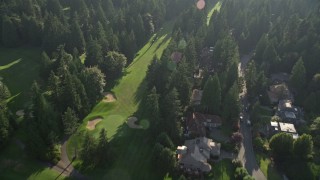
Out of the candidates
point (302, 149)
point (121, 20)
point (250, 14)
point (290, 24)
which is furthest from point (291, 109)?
point (121, 20)

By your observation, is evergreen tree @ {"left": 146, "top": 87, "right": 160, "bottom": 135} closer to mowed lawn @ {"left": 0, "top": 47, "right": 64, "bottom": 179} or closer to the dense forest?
the dense forest

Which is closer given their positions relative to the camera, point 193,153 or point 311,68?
point 193,153

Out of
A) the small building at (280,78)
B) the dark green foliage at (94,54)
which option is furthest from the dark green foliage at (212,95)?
the dark green foliage at (94,54)

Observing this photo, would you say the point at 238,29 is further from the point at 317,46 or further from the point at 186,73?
the point at 186,73

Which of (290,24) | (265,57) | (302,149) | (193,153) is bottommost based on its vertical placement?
(302,149)

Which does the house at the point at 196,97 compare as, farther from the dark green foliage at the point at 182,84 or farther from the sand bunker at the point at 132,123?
the sand bunker at the point at 132,123

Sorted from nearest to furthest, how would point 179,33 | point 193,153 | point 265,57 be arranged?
point 193,153
point 265,57
point 179,33
